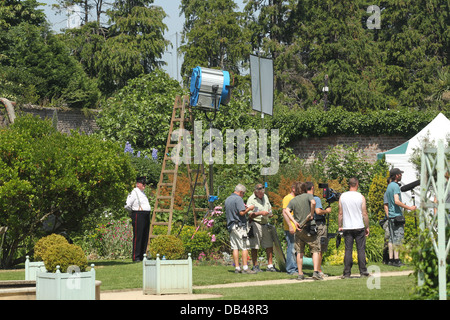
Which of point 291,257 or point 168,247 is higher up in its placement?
point 168,247

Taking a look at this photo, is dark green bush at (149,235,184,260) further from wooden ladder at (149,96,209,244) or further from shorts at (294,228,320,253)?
wooden ladder at (149,96,209,244)

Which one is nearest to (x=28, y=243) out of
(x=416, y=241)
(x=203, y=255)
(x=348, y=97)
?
(x=203, y=255)

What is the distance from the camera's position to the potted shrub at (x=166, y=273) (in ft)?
31.9

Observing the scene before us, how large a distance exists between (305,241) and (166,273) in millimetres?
3015

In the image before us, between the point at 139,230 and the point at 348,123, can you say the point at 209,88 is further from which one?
the point at 348,123

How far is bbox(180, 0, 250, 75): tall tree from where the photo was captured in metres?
41.9

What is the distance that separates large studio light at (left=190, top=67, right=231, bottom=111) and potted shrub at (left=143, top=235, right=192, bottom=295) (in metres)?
5.18

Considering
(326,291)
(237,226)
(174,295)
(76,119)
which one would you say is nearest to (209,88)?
(237,226)

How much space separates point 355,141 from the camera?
26.6 m

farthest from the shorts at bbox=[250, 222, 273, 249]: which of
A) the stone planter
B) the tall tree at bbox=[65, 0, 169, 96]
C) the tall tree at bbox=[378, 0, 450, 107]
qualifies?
the tall tree at bbox=[378, 0, 450, 107]

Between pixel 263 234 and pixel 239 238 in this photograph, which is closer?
pixel 239 238

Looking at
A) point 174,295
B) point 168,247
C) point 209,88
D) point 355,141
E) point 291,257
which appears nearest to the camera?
point 174,295

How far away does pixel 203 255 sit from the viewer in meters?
14.2

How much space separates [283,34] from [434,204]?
35807mm
